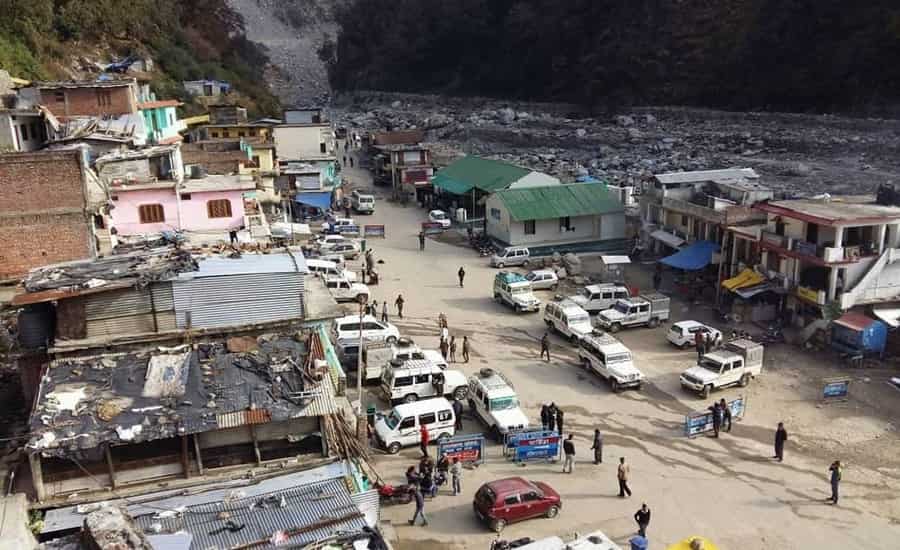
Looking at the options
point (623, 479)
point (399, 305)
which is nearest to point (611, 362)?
point (623, 479)

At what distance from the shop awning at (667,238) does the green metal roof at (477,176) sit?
9015 mm

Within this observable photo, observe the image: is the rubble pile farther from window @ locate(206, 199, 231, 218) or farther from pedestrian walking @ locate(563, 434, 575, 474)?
pedestrian walking @ locate(563, 434, 575, 474)

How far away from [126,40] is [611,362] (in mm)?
57471

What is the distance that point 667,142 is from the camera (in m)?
73.8

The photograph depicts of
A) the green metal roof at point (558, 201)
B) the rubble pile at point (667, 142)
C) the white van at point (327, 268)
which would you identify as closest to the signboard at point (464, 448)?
the white van at point (327, 268)

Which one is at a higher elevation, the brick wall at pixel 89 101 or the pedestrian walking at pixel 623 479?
the brick wall at pixel 89 101

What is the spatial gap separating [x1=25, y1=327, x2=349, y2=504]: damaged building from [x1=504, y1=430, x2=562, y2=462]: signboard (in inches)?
214

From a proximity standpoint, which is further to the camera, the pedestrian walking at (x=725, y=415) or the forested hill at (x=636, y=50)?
the forested hill at (x=636, y=50)

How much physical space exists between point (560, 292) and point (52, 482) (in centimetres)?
2269

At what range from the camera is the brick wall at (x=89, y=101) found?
33750 mm

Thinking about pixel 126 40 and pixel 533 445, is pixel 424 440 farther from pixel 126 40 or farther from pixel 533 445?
pixel 126 40

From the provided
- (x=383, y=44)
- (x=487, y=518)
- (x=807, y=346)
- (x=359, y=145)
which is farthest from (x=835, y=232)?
(x=383, y=44)

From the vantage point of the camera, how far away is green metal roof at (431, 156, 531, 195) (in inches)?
1670

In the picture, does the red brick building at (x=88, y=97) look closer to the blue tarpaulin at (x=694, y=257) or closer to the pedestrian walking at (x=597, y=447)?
the blue tarpaulin at (x=694, y=257)
